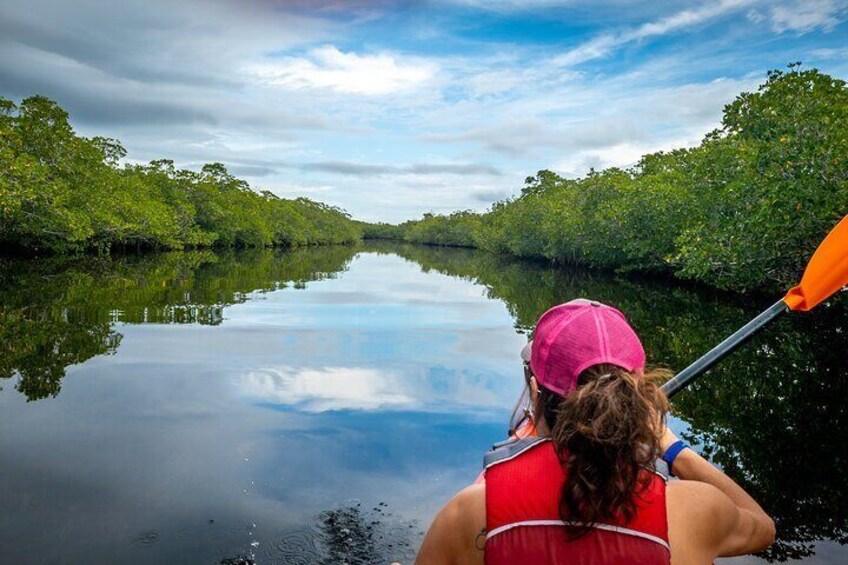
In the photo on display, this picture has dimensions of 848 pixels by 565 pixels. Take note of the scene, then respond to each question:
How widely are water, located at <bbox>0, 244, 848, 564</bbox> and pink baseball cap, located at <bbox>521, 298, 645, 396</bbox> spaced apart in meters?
3.03

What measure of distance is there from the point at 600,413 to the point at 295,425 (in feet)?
19.5

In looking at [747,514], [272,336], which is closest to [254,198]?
[272,336]

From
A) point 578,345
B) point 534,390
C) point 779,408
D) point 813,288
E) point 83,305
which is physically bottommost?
point 779,408

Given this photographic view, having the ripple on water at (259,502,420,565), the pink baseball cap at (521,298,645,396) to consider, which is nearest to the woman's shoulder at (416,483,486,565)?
the pink baseball cap at (521,298,645,396)

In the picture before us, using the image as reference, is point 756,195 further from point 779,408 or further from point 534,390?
point 534,390

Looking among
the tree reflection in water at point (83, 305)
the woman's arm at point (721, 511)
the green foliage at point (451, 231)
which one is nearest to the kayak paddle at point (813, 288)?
the woman's arm at point (721, 511)

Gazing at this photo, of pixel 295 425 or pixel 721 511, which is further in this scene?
pixel 295 425

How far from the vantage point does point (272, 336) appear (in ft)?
39.9

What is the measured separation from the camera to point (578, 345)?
152 centimetres

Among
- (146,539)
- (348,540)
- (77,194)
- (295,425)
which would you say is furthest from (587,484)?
(77,194)

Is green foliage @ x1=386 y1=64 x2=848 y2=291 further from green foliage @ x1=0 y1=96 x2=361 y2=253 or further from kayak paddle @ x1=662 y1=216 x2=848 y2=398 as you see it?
green foliage @ x1=0 y1=96 x2=361 y2=253

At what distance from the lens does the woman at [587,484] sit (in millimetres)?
1403

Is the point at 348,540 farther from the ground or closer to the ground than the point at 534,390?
closer to the ground

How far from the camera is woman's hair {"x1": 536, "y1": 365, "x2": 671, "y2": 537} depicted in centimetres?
139
